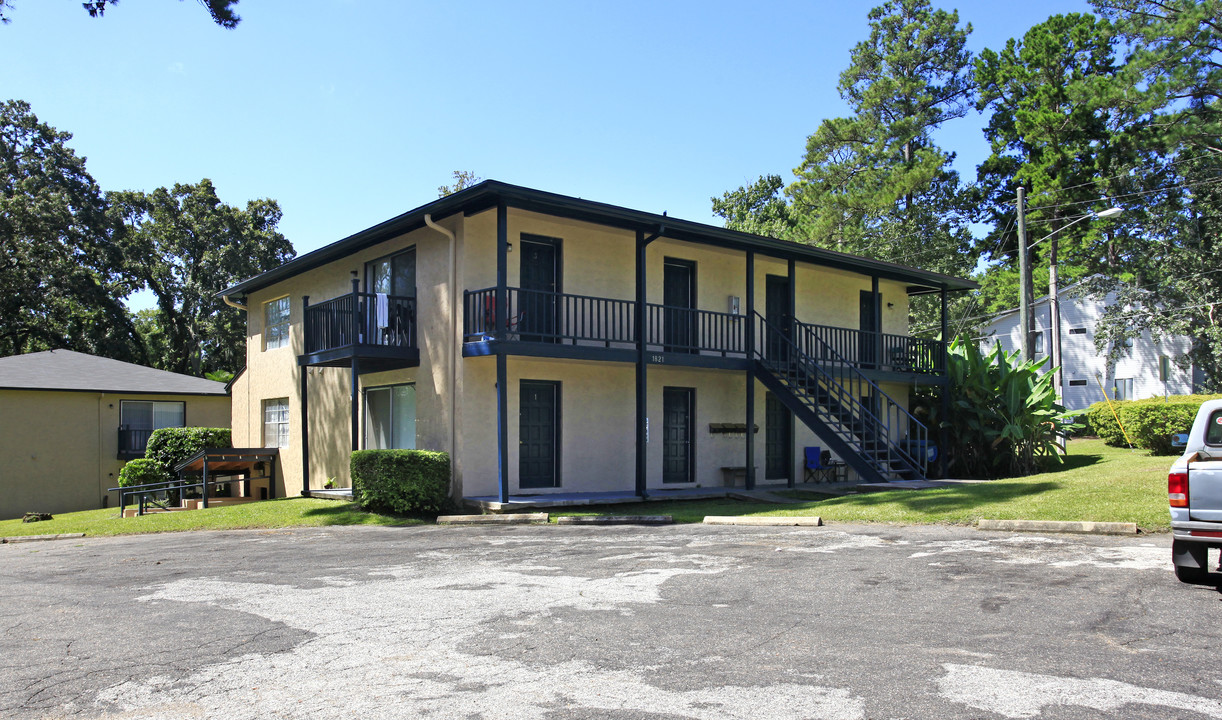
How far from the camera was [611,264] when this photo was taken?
55.0ft

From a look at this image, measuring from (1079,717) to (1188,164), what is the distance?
3561 cm

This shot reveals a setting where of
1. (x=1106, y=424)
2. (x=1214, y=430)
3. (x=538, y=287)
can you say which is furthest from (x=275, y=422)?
(x=1106, y=424)

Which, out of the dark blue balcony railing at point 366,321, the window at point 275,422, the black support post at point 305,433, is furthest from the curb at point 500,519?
the window at point 275,422

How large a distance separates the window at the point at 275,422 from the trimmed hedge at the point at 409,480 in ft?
27.2

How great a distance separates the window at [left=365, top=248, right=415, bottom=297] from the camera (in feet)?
55.0

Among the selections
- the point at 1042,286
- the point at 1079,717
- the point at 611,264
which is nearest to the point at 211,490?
the point at 611,264

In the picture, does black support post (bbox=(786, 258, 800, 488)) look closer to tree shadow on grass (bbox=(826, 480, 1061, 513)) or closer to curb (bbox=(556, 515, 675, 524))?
tree shadow on grass (bbox=(826, 480, 1061, 513))

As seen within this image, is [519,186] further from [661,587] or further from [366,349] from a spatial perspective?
[661,587]

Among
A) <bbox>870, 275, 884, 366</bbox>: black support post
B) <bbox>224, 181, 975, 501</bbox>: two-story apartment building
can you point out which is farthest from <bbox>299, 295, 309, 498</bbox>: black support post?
<bbox>870, 275, 884, 366</bbox>: black support post

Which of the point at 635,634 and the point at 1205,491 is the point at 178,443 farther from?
the point at 1205,491

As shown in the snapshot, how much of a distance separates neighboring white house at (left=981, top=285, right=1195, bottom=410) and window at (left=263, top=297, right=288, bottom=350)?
30.9 m

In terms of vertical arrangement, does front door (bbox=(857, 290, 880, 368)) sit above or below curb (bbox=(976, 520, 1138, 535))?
above

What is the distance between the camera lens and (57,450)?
25484 mm

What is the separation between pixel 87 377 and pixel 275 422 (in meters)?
9.45
